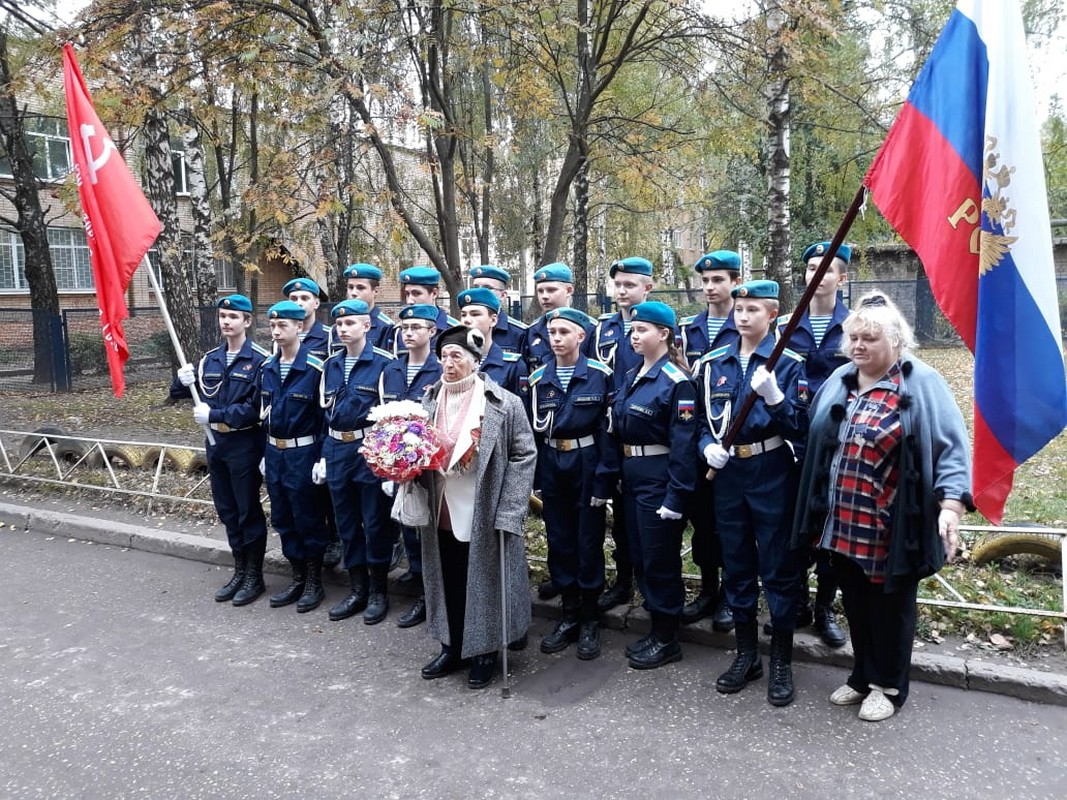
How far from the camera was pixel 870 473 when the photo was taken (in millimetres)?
3664

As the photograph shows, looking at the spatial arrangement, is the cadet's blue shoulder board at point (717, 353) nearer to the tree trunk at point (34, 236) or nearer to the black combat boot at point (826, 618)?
the black combat boot at point (826, 618)

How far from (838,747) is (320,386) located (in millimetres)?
3806

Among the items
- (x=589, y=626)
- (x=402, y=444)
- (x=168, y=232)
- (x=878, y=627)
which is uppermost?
(x=168, y=232)

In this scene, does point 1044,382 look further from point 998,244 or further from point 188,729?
point 188,729

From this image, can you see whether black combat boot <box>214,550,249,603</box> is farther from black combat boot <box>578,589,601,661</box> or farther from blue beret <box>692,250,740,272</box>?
blue beret <box>692,250,740,272</box>

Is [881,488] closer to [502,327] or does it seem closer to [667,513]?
[667,513]

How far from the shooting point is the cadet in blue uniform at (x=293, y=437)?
18.2 ft

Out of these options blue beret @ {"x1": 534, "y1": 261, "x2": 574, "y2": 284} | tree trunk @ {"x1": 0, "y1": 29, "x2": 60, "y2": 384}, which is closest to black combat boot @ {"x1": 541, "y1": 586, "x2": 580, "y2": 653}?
blue beret @ {"x1": 534, "y1": 261, "x2": 574, "y2": 284}

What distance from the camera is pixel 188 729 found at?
13.4 ft

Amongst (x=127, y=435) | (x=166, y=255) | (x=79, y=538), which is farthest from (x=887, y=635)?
(x=166, y=255)

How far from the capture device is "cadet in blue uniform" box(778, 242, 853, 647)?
15.2 ft

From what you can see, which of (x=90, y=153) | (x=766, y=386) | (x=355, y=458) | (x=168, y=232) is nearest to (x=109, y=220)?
(x=90, y=153)

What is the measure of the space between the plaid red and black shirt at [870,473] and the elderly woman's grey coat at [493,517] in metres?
1.64

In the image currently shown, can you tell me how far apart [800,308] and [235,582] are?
4.57 meters
